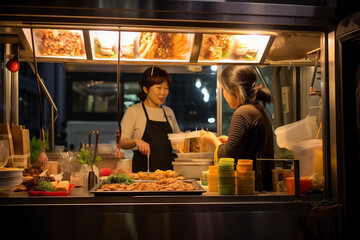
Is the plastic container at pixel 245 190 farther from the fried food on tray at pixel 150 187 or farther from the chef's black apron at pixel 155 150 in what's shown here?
the chef's black apron at pixel 155 150

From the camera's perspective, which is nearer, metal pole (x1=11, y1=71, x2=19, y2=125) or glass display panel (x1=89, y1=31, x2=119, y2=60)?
glass display panel (x1=89, y1=31, x2=119, y2=60)

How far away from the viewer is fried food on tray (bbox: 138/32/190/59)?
8.70 feet

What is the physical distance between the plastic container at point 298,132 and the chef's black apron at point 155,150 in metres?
1.89

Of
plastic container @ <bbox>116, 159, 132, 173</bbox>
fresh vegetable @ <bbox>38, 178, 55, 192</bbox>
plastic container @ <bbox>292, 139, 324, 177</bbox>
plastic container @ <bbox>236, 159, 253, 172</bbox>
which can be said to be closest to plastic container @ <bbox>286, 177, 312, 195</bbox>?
plastic container @ <bbox>292, 139, 324, 177</bbox>

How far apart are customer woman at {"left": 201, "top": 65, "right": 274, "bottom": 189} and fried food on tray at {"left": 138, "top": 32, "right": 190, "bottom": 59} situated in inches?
15.8

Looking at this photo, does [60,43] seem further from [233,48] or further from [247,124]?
[247,124]

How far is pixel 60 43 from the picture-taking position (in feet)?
8.66

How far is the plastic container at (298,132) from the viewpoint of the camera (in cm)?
250

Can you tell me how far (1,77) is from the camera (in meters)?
3.49

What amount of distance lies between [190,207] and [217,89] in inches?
120

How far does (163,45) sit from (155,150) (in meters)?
1.73

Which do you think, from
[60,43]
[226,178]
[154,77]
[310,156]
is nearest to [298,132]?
[310,156]

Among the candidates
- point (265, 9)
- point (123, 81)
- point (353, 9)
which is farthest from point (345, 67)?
point (123, 81)

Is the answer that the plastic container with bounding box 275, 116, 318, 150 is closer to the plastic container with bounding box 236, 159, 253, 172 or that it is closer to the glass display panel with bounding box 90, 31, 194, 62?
the plastic container with bounding box 236, 159, 253, 172
